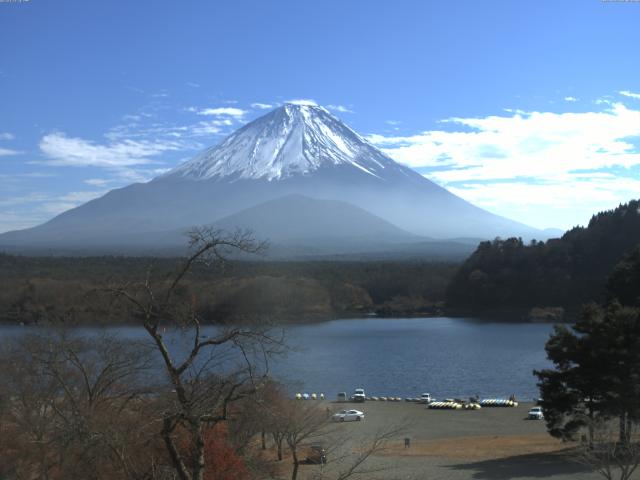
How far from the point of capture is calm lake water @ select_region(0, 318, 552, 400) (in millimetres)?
24531

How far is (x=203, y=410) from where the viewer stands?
14.2 feet

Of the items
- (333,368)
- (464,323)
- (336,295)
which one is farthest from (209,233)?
(336,295)

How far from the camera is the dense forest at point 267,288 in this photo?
31.1m

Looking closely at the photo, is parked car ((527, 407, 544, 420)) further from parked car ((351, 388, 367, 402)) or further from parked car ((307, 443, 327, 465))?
parked car ((307, 443, 327, 465))

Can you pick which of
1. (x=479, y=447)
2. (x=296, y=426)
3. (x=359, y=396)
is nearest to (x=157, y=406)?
(x=296, y=426)

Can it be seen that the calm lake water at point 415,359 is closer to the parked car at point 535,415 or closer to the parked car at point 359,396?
the parked car at point 359,396

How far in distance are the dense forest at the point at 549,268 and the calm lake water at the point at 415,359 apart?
7.04m

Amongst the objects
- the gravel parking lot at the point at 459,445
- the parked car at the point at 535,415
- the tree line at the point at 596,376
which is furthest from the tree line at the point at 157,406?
the parked car at the point at 535,415

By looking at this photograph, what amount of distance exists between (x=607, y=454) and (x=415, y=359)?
22824 millimetres

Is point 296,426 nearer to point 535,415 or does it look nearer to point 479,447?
point 479,447

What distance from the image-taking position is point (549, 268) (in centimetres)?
5222

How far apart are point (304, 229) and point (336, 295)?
249ft

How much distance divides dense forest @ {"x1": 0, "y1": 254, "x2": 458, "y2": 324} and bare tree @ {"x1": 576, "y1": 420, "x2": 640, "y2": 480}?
13.8 m

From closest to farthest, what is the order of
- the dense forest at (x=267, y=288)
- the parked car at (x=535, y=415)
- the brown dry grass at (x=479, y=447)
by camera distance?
the brown dry grass at (x=479, y=447), the parked car at (x=535, y=415), the dense forest at (x=267, y=288)
